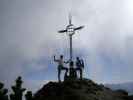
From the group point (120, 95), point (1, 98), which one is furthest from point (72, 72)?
point (1, 98)

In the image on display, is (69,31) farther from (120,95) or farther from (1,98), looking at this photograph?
(1,98)

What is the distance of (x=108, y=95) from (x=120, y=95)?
6.81ft

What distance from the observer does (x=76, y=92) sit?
3506 centimetres

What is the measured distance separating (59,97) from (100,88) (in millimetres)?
7304

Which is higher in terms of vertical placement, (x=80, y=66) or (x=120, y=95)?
(x=80, y=66)

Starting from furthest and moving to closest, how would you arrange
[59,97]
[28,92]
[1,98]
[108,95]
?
[1,98]
[28,92]
[108,95]
[59,97]

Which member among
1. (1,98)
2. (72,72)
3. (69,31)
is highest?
(69,31)

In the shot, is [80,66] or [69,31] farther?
[69,31]

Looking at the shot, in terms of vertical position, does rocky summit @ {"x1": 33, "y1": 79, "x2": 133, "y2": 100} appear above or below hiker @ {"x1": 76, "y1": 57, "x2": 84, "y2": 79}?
below

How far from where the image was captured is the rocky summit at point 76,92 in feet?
113

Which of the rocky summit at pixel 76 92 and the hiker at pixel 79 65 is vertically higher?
the hiker at pixel 79 65

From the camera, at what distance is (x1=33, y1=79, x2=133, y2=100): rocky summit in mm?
34531

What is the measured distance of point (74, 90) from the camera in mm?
35625

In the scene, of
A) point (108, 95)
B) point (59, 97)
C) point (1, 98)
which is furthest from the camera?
point (1, 98)
